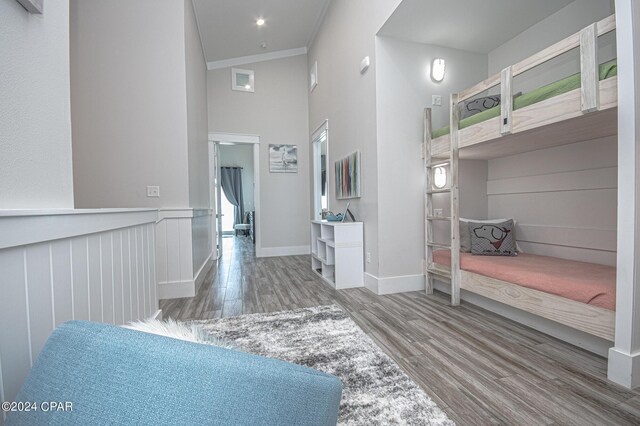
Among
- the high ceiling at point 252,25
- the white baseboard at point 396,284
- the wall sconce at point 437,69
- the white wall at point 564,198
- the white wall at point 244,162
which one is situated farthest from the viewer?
the white wall at point 244,162

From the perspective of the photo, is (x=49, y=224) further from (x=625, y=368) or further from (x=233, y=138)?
Answer: (x=233, y=138)

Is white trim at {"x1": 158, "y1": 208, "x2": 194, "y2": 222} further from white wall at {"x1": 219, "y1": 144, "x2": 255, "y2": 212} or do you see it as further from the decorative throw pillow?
white wall at {"x1": 219, "y1": 144, "x2": 255, "y2": 212}

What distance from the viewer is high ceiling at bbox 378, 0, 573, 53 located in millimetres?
2363

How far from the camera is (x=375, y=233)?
281cm

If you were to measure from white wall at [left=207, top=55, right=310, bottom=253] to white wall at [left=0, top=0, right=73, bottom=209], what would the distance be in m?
4.05

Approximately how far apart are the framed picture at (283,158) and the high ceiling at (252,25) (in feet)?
5.45

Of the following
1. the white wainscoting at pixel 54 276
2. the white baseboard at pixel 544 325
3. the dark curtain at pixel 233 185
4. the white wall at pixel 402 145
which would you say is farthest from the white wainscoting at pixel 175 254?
the dark curtain at pixel 233 185

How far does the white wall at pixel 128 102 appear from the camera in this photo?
2453mm

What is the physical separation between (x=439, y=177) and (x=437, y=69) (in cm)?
116

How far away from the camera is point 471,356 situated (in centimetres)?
158

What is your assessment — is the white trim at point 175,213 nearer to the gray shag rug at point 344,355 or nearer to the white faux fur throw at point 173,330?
the gray shag rug at point 344,355

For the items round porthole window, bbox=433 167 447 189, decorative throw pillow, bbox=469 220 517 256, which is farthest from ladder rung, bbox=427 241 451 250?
round porthole window, bbox=433 167 447 189

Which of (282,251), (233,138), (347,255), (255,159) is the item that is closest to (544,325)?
(347,255)

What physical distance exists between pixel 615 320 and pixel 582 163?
1495mm
